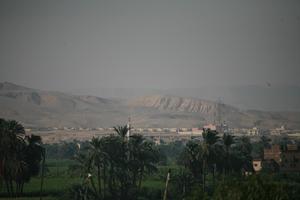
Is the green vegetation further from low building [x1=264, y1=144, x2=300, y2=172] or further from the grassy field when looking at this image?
low building [x1=264, y1=144, x2=300, y2=172]

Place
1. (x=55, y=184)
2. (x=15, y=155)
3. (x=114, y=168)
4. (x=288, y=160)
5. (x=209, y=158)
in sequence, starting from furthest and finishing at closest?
1. (x=288, y=160)
2. (x=55, y=184)
3. (x=209, y=158)
4. (x=114, y=168)
5. (x=15, y=155)

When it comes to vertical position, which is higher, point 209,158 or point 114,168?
point 209,158

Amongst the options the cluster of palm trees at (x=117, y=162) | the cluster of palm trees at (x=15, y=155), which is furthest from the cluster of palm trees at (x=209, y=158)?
the cluster of palm trees at (x=15, y=155)

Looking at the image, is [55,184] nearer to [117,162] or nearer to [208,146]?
[117,162]

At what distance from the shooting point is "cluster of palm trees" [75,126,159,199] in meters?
69.9

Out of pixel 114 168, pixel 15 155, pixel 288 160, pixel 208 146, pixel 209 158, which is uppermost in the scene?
pixel 208 146

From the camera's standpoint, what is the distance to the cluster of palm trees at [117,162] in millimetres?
69875

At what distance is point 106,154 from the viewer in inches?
2788

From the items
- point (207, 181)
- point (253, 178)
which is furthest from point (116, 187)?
point (253, 178)

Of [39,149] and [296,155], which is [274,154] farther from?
[39,149]

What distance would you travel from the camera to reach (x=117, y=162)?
73562 millimetres

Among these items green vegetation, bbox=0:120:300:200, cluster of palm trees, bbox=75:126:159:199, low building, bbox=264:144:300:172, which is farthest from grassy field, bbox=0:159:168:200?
low building, bbox=264:144:300:172

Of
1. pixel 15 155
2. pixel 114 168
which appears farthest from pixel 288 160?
pixel 15 155

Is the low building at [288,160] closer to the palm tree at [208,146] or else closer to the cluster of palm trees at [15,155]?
the palm tree at [208,146]
